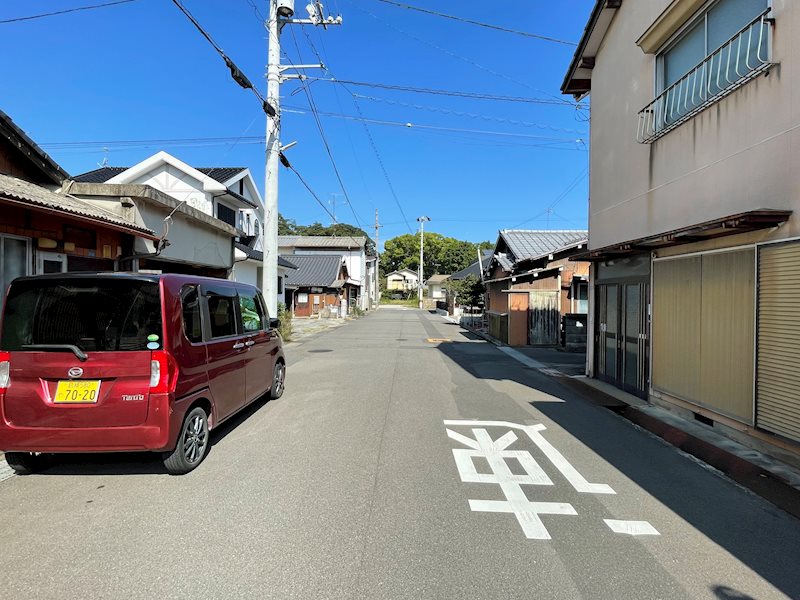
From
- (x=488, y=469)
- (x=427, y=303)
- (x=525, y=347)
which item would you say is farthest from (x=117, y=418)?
(x=427, y=303)

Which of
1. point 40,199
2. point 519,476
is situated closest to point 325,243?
point 40,199

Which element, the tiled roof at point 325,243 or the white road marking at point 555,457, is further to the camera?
the tiled roof at point 325,243

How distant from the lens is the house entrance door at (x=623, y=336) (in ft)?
26.9

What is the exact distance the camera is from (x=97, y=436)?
13.3ft

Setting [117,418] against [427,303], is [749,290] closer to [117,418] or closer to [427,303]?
[117,418]

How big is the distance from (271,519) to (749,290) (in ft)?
18.3

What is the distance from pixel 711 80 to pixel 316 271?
33923 mm

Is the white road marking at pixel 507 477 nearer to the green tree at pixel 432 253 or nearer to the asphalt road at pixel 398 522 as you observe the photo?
the asphalt road at pixel 398 522

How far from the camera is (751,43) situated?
5656 mm

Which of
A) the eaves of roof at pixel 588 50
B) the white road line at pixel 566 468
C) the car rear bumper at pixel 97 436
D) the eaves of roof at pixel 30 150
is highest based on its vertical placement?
the eaves of roof at pixel 588 50

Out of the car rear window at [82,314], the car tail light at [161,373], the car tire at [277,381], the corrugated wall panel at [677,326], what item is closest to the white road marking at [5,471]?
the car rear window at [82,314]

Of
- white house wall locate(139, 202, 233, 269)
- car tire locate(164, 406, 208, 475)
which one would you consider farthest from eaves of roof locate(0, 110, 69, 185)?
car tire locate(164, 406, 208, 475)

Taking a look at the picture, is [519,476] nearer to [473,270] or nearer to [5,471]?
[5,471]

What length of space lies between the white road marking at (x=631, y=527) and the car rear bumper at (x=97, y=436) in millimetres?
3709
